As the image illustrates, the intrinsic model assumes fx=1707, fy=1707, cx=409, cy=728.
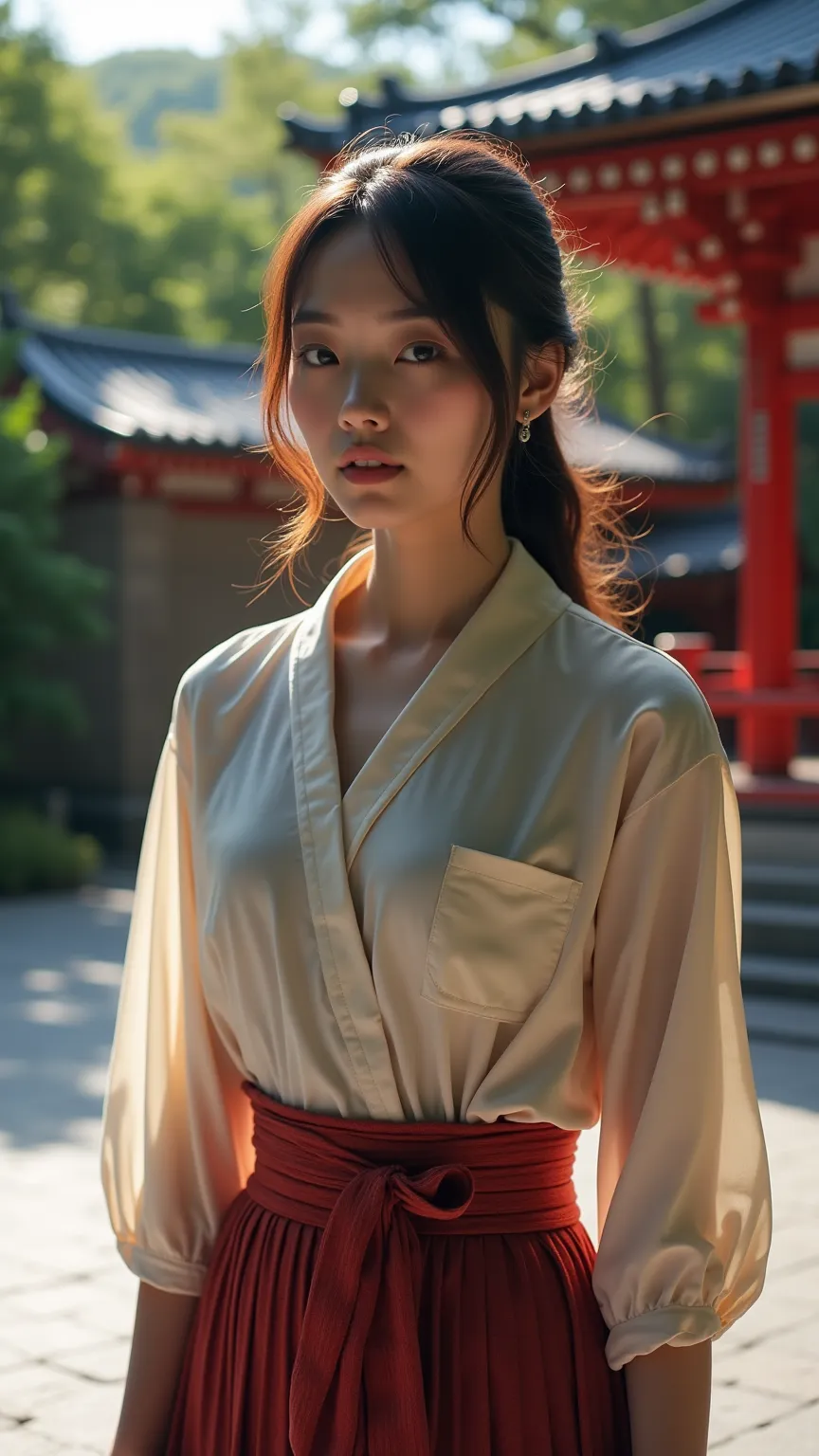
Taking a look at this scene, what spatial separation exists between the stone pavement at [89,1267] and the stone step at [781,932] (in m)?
0.83

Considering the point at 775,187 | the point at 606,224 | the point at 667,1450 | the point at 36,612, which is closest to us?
the point at 667,1450

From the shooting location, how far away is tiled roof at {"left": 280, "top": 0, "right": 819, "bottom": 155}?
6.75 meters

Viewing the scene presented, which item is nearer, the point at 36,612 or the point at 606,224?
the point at 606,224

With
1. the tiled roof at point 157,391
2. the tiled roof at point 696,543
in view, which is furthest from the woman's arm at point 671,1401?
the tiled roof at point 696,543

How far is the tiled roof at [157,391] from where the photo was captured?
38.1 ft

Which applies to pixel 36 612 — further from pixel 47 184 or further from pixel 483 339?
pixel 47 184

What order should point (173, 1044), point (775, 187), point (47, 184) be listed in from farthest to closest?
point (47, 184) → point (775, 187) → point (173, 1044)

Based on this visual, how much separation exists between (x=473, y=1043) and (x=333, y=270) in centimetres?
67

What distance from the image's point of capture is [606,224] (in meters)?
8.29

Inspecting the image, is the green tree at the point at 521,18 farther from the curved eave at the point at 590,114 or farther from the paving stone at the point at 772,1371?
the paving stone at the point at 772,1371

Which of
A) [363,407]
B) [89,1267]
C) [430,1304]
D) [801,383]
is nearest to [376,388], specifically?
[363,407]

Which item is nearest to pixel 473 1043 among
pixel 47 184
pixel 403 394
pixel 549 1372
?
pixel 549 1372

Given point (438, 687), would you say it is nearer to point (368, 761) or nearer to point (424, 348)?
point (368, 761)

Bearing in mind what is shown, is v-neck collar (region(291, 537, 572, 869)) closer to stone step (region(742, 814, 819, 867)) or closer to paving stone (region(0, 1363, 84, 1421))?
paving stone (region(0, 1363, 84, 1421))
